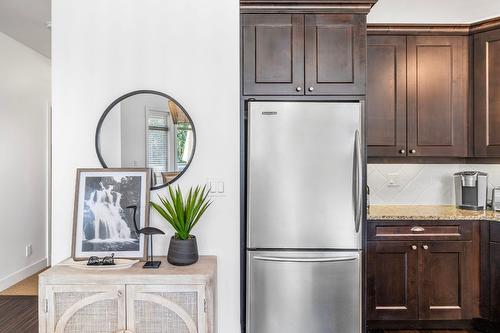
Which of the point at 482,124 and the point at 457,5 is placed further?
the point at 482,124

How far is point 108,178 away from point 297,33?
1587 millimetres

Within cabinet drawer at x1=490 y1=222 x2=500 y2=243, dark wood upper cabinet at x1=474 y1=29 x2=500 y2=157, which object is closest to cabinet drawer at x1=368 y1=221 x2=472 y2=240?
cabinet drawer at x1=490 y1=222 x2=500 y2=243

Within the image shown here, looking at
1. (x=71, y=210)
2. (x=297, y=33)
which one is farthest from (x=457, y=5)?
(x=71, y=210)

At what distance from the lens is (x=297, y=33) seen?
7.59ft

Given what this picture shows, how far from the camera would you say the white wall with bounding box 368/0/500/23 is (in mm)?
2645

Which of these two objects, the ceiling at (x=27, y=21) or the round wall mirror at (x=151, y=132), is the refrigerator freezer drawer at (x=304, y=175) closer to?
the round wall mirror at (x=151, y=132)

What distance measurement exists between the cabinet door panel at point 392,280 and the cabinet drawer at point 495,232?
0.58 meters

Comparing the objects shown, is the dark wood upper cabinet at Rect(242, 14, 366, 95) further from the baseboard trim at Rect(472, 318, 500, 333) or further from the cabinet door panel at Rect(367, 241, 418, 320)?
the baseboard trim at Rect(472, 318, 500, 333)

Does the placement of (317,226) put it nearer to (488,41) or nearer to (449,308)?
(449,308)

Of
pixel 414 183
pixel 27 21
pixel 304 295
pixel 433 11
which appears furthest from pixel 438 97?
pixel 27 21

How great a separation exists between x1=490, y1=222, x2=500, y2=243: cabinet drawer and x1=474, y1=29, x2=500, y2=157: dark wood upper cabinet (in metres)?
0.62

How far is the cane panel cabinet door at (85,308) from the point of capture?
182cm

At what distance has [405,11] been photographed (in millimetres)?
2768

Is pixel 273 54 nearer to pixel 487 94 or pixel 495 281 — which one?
pixel 487 94
